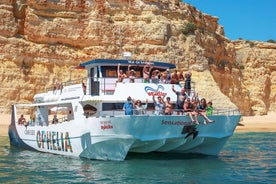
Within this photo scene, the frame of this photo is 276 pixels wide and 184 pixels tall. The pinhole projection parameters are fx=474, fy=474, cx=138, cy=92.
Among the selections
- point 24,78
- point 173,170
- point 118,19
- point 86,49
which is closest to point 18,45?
point 24,78

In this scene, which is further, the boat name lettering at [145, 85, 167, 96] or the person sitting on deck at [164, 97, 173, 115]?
the boat name lettering at [145, 85, 167, 96]

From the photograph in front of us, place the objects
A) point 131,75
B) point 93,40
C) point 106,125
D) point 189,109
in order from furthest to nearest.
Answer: point 93,40 < point 131,75 < point 189,109 < point 106,125

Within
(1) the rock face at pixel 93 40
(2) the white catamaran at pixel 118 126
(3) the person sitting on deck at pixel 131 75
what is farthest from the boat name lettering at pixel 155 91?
(1) the rock face at pixel 93 40

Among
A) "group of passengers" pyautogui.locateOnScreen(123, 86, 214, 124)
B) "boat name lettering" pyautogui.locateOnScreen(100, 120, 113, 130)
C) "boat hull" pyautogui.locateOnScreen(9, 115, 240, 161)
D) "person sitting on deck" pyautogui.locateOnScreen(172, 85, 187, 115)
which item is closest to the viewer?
"boat hull" pyautogui.locateOnScreen(9, 115, 240, 161)

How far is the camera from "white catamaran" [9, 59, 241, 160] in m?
14.6

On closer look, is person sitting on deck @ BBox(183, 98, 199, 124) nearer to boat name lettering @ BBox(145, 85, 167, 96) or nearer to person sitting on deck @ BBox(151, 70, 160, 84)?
boat name lettering @ BBox(145, 85, 167, 96)

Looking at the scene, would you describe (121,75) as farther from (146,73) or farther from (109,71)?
(146,73)

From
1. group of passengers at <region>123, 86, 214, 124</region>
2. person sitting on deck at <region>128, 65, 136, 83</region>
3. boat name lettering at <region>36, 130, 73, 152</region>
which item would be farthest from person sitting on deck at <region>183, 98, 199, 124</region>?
boat name lettering at <region>36, 130, 73, 152</region>

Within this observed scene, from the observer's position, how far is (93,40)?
4128cm

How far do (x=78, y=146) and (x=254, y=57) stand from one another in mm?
47032

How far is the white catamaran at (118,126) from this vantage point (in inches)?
575

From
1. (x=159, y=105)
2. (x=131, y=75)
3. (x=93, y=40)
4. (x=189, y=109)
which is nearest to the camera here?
(x=189, y=109)

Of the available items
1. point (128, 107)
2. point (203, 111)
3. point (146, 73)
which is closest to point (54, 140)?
point (128, 107)

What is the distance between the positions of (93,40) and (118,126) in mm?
27560
